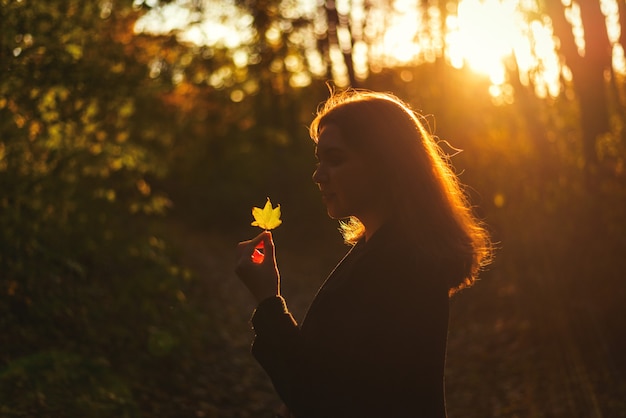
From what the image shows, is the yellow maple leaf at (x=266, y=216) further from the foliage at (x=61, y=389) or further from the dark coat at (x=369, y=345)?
the foliage at (x=61, y=389)

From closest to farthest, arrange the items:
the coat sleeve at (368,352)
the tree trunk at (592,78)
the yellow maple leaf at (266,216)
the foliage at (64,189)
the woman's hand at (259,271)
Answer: the coat sleeve at (368,352) < the woman's hand at (259,271) < the yellow maple leaf at (266,216) < the foliage at (64,189) < the tree trunk at (592,78)

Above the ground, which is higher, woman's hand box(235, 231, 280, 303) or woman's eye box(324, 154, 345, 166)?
woman's eye box(324, 154, 345, 166)

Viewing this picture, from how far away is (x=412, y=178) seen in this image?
2.30 meters

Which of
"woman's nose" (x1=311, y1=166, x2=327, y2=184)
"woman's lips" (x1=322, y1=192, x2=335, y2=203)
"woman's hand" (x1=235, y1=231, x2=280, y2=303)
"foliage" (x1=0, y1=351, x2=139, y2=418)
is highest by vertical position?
"woman's nose" (x1=311, y1=166, x2=327, y2=184)

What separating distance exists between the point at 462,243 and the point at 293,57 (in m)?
23.5

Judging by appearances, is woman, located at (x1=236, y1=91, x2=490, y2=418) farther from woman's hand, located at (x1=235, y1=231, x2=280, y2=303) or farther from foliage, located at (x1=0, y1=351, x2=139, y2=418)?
foliage, located at (x1=0, y1=351, x2=139, y2=418)

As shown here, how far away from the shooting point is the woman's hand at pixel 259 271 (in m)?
2.25

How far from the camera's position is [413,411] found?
2.13 m

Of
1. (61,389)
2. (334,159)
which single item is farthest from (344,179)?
(61,389)

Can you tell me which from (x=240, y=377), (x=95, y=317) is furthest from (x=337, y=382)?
(x=240, y=377)

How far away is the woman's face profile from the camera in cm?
230

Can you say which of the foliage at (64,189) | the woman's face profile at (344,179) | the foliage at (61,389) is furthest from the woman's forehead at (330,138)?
the foliage at (61,389)

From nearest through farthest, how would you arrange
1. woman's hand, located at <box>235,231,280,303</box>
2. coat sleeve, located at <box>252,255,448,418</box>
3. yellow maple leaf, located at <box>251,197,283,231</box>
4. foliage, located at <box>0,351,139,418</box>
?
coat sleeve, located at <box>252,255,448,418</box>
woman's hand, located at <box>235,231,280,303</box>
yellow maple leaf, located at <box>251,197,283,231</box>
foliage, located at <box>0,351,139,418</box>

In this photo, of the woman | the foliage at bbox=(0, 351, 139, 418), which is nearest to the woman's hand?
the woman
